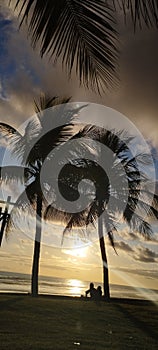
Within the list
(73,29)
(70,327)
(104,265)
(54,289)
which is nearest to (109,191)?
(104,265)

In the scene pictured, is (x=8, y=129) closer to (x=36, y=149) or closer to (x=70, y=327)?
(x=36, y=149)

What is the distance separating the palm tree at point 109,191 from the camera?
17375mm

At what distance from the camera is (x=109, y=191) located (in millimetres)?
18844

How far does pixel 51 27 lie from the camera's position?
281 cm

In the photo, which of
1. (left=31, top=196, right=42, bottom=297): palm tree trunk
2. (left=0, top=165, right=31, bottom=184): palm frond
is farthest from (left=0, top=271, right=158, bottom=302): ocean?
(left=0, top=165, right=31, bottom=184): palm frond

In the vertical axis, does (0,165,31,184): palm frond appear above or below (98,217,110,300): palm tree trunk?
above

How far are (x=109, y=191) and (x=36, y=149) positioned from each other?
463cm

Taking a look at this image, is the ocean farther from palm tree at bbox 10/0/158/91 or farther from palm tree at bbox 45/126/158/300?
palm tree at bbox 10/0/158/91

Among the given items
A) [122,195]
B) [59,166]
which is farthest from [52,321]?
[122,195]

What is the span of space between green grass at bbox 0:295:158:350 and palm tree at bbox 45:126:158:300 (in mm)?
6352

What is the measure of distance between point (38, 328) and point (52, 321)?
1.08 meters

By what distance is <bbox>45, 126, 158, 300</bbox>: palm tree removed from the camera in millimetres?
17375

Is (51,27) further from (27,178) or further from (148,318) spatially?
(27,178)

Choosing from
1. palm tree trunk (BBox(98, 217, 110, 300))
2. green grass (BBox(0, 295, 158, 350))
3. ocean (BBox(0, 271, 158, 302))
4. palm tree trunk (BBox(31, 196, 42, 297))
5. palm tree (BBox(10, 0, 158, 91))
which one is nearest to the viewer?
palm tree (BBox(10, 0, 158, 91))
